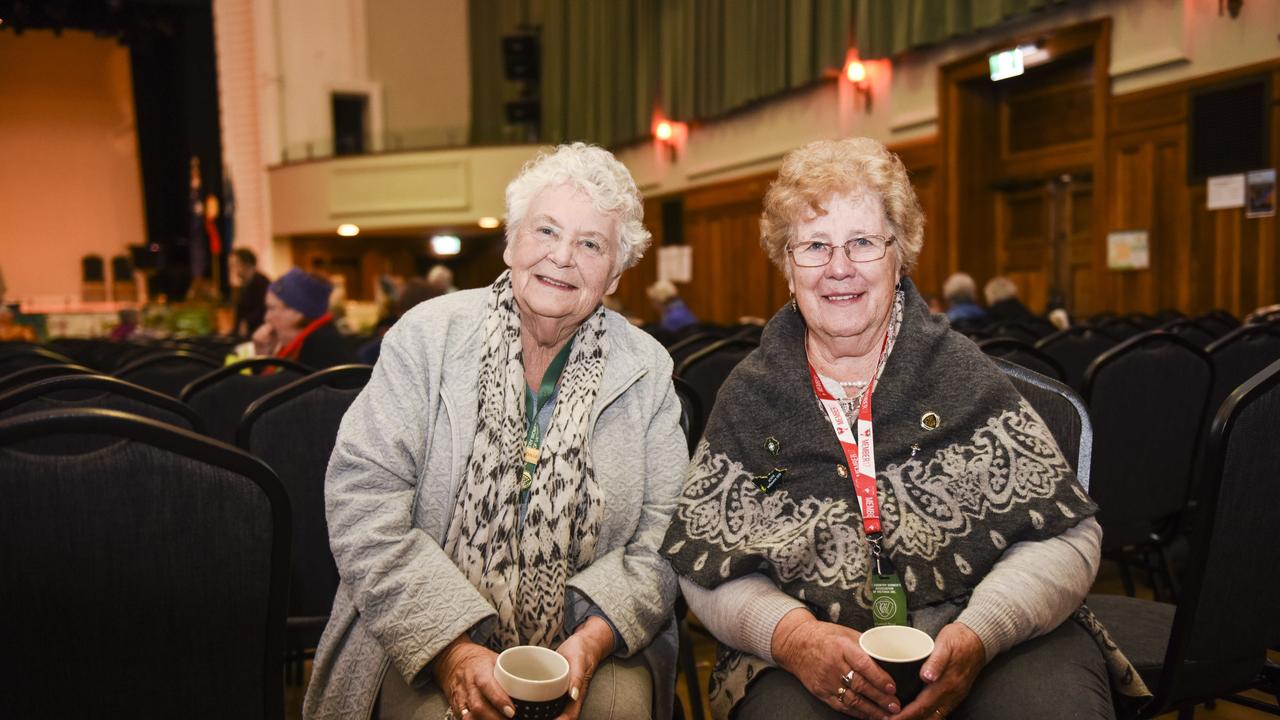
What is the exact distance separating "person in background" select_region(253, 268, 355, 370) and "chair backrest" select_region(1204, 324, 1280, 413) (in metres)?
3.02

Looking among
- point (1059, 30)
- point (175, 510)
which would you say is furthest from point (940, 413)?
point (1059, 30)

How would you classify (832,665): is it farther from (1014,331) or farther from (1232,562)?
(1014,331)

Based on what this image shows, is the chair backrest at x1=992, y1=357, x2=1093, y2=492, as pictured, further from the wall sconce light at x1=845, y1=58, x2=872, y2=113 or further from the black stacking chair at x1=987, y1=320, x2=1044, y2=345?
the wall sconce light at x1=845, y1=58, x2=872, y2=113

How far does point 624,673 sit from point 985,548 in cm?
Answer: 63

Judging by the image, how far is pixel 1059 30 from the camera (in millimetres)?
7820

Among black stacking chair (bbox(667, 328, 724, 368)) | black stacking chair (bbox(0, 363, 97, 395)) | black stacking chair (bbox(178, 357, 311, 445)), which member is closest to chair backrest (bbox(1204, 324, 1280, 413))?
black stacking chair (bbox(667, 328, 724, 368))

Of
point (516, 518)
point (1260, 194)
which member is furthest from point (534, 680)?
point (1260, 194)

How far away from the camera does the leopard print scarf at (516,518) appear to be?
1631 millimetres

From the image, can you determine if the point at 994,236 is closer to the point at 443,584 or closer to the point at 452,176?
the point at 443,584

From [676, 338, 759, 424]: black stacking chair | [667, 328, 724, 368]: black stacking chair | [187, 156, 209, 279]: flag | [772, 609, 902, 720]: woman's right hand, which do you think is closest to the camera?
[772, 609, 902, 720]: woman's right hand

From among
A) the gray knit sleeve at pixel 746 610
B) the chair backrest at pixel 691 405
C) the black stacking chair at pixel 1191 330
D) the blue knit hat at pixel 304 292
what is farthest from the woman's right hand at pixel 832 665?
the black stacking chair at pixel 1191 330

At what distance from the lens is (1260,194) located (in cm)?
668

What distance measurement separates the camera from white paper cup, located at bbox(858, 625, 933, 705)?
128 centimetres

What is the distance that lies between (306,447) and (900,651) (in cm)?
139
